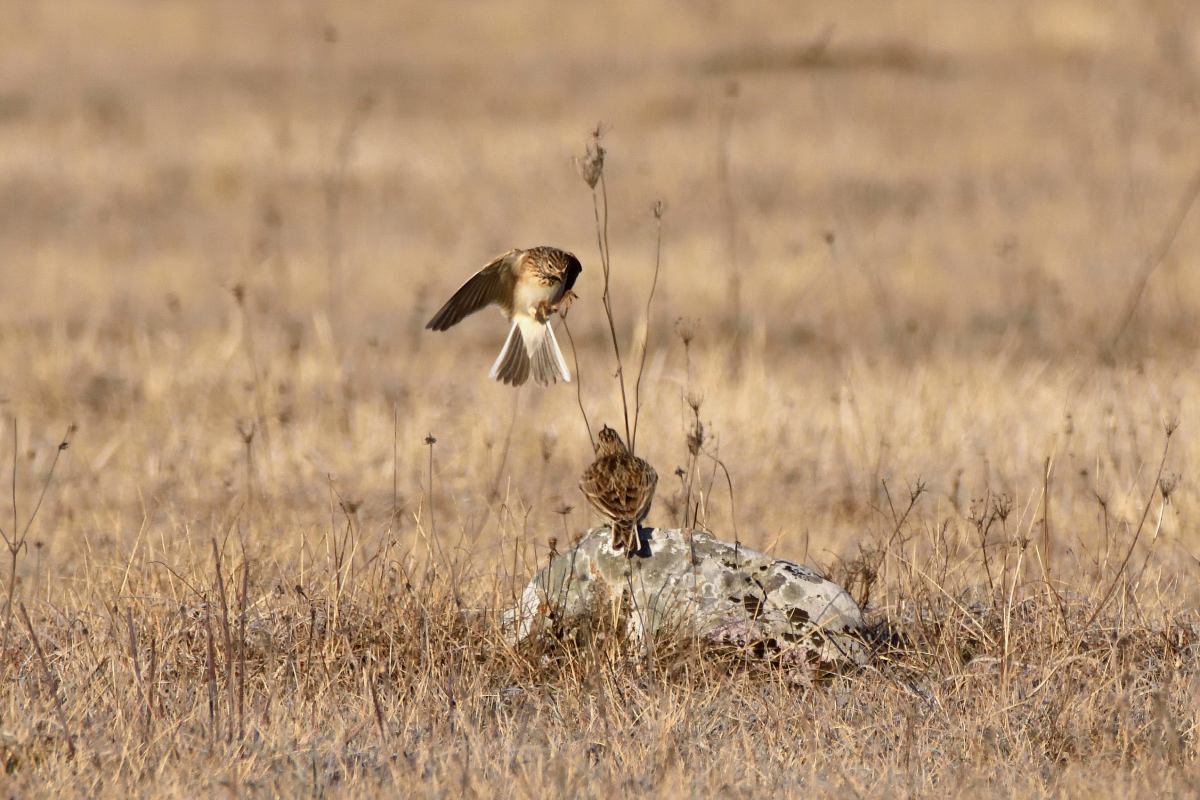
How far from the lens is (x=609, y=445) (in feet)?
14.7

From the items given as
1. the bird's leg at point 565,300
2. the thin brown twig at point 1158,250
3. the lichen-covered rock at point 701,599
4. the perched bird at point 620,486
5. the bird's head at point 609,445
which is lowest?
the lichen-covered rock at point 701,599

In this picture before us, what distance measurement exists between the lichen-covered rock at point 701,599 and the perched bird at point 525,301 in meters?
0.52

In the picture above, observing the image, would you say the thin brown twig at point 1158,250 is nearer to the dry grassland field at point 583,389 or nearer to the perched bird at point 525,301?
the dry grassland field at point 583,389

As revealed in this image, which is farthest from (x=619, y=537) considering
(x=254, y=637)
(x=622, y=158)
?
(x=622, y=158)

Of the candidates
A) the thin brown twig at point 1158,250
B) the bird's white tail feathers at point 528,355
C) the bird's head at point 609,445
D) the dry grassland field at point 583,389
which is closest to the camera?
the dry grassland field at point 583,389

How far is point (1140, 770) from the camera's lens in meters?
3.76

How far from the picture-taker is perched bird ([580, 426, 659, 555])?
431 centimetres

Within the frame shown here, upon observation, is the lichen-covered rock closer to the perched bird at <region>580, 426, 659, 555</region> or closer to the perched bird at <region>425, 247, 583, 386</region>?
the perched bird at <region>580, 426, 659, 555</region>

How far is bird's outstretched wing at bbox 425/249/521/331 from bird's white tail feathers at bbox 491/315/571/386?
97mm

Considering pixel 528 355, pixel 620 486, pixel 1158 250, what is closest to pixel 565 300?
pixel 528 355

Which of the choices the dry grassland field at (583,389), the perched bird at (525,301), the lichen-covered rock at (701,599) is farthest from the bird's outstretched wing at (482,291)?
the lichen-covered rock at (701,599)

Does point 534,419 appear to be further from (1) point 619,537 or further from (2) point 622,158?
(2) point 622,158

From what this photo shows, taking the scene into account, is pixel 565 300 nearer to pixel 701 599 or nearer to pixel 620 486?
pixel 620 486

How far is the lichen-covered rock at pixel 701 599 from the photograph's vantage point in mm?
4539
